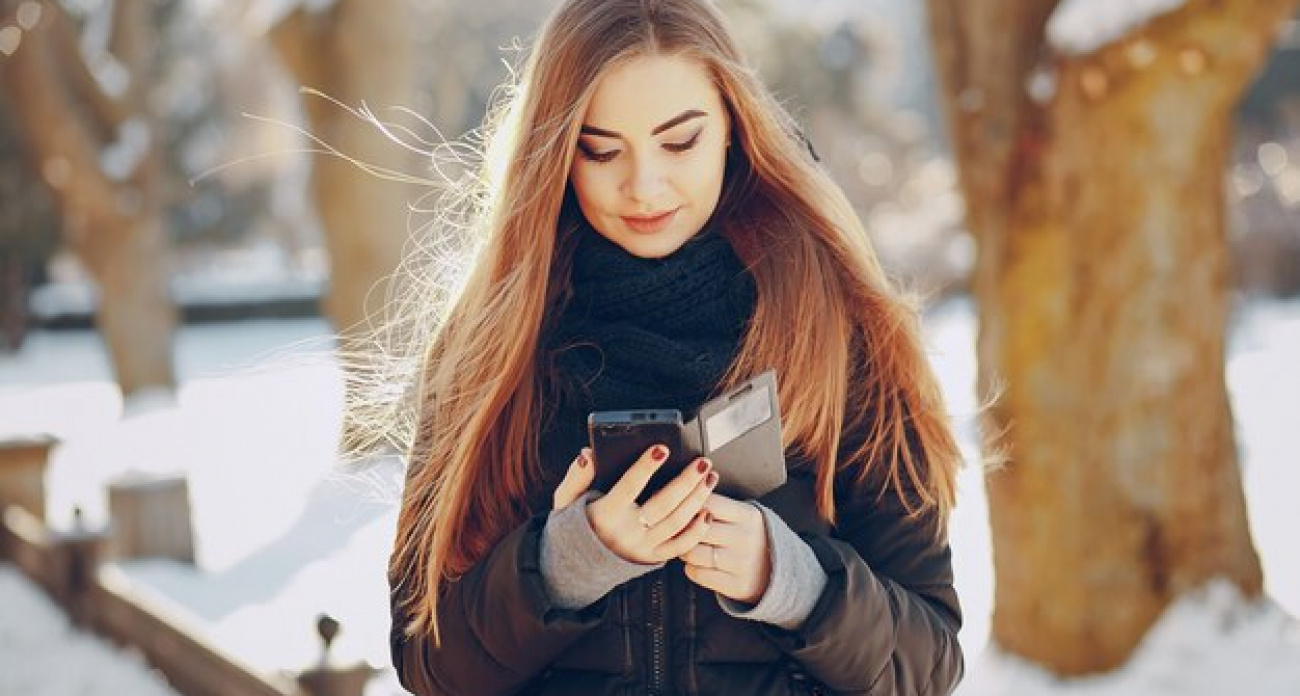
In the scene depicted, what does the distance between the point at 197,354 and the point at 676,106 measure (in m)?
22.4

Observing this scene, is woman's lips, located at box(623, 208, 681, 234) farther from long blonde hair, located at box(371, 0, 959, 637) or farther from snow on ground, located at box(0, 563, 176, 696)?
snow on ground, located at box(0, 563, 176, 696)

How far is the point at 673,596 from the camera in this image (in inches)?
73.1

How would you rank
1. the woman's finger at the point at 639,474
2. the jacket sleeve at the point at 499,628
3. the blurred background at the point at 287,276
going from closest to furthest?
the woman's finger at the point at 639,474 → the jacket sleeve at the point at 499,628 → the blurred background at the point at 287,276

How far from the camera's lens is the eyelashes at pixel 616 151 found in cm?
197

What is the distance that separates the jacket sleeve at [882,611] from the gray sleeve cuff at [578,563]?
8.3 inches

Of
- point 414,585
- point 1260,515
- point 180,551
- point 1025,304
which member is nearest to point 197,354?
point 180,551

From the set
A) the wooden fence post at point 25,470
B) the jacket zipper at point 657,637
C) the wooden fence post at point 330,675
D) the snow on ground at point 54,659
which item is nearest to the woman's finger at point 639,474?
the jacket zipper at point 657,637

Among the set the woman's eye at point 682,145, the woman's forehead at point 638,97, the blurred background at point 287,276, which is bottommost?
the blurred background at point 287,276

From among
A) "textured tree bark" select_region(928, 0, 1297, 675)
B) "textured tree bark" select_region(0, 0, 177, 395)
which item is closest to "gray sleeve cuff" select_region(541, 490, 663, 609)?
"textured tree bark" select_region(928, 0, 1297, 675)

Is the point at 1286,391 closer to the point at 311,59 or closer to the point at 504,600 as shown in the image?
the point at 311,59

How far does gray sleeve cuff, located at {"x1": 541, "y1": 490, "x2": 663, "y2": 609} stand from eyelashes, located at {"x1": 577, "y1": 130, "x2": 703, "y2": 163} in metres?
0.48

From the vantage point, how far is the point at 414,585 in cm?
204

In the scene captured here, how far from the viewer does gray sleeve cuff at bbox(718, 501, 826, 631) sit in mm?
1712

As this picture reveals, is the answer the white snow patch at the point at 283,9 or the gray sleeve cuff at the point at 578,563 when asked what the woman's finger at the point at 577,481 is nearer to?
the gray sleeve cuff at the point at 578,563
